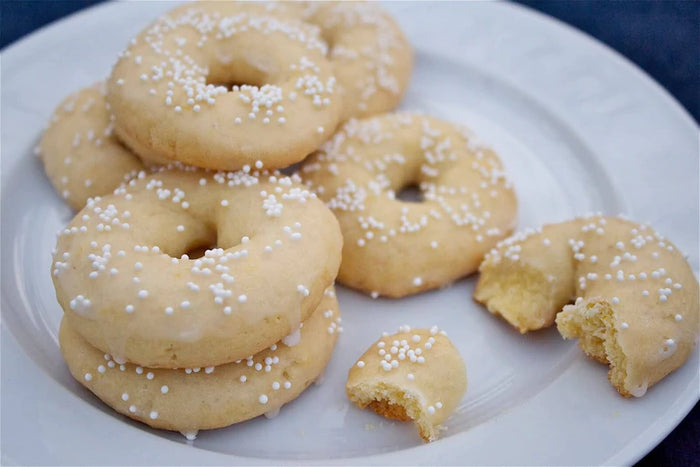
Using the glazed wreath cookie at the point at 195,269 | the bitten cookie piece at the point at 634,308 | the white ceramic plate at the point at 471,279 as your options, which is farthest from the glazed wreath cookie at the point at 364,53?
the bitten cookie piece at the point at 634,308

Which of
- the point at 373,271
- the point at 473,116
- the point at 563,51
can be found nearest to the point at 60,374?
the point at 373,271

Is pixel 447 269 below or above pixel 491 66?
below

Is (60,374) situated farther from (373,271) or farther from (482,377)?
(482,377)

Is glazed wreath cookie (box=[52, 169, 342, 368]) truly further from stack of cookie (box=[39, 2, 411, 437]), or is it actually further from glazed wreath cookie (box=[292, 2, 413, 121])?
glazed wreath cookie (box=[292, 2, 413, 121])

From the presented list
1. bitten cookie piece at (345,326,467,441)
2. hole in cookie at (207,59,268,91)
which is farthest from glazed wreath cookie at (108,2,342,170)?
bitten cookie piece at (345,326,467,441)

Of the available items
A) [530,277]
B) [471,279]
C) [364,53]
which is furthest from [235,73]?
[530,277]

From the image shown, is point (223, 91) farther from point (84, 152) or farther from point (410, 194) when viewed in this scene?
point (410, 194)
